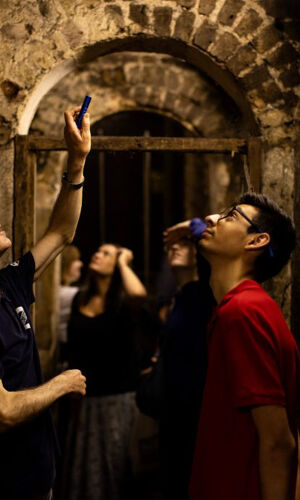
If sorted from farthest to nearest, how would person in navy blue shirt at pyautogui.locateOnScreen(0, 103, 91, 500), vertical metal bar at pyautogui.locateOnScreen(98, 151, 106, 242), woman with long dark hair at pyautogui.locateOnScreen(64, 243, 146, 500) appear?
vertical metal bar at pyautogui.locateOnScreen(98, 151, 106, 242)
woman with long dark hair at pyautogui.locateOnScreen(64, 243, 146, 500)
person in navy blue shirt at pyautogui.locateOnScreen(0, 103, 91, 500)

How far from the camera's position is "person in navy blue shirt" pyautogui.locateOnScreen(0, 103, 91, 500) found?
1794 millimetres

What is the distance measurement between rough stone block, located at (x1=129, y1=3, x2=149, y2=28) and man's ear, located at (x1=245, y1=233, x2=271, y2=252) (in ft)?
4.61

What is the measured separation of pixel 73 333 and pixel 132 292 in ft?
1.64

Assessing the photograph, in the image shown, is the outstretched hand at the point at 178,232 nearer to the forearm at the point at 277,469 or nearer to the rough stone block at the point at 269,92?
the rough stone block at the point at 269,92

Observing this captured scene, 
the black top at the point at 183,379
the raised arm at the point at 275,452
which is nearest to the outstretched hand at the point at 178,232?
the black top at the point at 183,379

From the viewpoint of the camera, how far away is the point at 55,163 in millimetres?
5359

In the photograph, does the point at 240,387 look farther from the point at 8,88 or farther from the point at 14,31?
the point at 14,31

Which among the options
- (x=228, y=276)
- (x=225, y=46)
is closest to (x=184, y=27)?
(x=225, y=46)

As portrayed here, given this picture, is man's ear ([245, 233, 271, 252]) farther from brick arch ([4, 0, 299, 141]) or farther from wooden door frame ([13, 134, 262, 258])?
brick arch ([4, 0, 299, 141])

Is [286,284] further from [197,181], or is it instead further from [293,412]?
[197,181]

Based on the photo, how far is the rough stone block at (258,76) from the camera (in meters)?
2.71

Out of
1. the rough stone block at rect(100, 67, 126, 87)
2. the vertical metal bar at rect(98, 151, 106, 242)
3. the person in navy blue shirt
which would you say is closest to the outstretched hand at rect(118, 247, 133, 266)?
the person in navy blue shirt

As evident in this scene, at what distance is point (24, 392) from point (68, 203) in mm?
894

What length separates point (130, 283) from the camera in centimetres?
369
